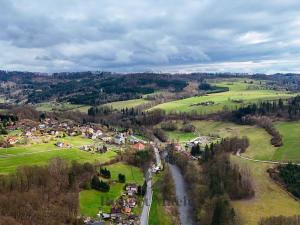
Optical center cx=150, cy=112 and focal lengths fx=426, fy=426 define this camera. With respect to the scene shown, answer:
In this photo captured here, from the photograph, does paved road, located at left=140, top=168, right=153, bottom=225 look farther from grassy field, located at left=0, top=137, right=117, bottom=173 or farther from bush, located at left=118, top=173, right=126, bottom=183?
grassy field, located at left=0, top=137, right=117, bottom=173

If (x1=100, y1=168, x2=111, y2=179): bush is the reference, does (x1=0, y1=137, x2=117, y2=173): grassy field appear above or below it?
above

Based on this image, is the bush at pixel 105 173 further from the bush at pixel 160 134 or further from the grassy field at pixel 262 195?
the bush at pixel 160 134

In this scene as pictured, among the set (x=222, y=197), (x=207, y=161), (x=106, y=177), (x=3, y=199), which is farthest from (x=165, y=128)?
(x=3, y=199)

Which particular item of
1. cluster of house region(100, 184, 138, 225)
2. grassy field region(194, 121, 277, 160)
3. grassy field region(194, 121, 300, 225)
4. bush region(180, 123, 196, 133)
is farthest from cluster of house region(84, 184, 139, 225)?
bush region(180, 123, 196, 133)

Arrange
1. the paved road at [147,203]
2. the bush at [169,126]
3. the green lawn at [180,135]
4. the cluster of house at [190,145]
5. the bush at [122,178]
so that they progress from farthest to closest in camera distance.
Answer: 1. the bush at [169,126]
2. the green lawn at [180,135]
3. the cluster of house at [190,145]
4. the bush at [122,178]
5. the paved road at [147,203]

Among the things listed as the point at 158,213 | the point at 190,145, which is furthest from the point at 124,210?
the point at 190,145

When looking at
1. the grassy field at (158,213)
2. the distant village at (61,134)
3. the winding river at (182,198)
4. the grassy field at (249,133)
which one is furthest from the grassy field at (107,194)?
the grassy field at (249,133)

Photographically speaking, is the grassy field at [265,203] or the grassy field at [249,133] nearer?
the grassy field at [265,203]
